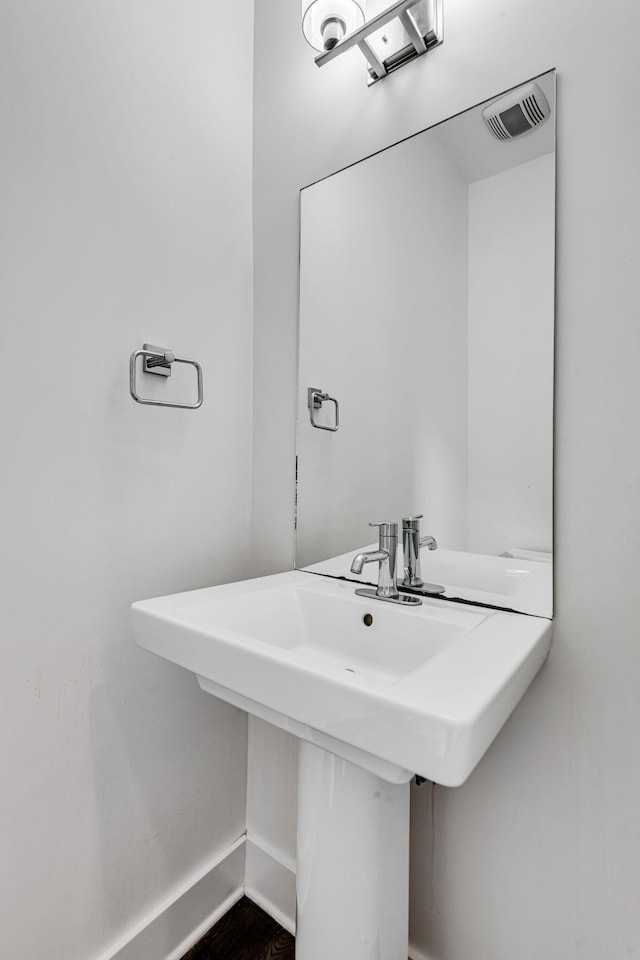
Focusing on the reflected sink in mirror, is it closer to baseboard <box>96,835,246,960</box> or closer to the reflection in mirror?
the reflection in mirror

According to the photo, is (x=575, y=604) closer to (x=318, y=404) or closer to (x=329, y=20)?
(x=318, y=404)

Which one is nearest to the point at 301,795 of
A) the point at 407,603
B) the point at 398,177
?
the point at 407,603

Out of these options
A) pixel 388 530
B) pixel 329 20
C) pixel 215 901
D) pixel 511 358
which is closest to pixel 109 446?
pixel 388 530

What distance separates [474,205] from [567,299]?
31 centimetres

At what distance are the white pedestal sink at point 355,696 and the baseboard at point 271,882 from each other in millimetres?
400

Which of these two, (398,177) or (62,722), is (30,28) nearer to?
(398,177)

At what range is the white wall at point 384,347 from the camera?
105cm

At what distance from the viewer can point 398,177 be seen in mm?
1109

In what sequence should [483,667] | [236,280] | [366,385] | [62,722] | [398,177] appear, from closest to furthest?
[483,667] < [62,722] < [398,177] < [366,385] < [236,280]

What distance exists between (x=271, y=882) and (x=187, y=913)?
223mm

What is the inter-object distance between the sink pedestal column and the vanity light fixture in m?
1.43

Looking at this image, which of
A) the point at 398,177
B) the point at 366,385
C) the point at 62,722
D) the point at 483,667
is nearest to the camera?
the point at 483,667

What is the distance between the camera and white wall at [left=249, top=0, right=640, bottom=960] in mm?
806

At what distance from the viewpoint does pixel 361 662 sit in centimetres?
98
